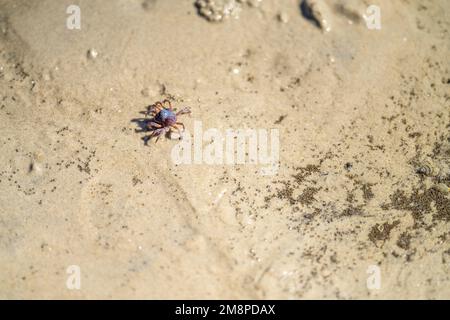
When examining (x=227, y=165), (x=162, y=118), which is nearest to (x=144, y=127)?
(x=162, y=118)

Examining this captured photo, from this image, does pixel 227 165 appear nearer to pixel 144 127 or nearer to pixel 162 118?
pixel 162 118

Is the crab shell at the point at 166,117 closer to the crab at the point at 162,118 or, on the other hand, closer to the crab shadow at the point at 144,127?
the crab at the point at 162,118

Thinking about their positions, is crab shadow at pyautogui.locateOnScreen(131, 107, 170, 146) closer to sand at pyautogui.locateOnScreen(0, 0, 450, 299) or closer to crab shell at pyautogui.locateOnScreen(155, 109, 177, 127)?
sand at pyautogui.locateOnScreen(0, 0, 450, 299)

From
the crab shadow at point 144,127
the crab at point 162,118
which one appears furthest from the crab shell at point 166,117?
the crab shadow at point 144,127

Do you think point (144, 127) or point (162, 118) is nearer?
point (162, 118)

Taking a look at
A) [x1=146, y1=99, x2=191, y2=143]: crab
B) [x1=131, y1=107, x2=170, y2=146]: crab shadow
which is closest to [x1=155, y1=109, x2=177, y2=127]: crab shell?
[x1=146, y1=99, x2=191, y2=143]: crab
